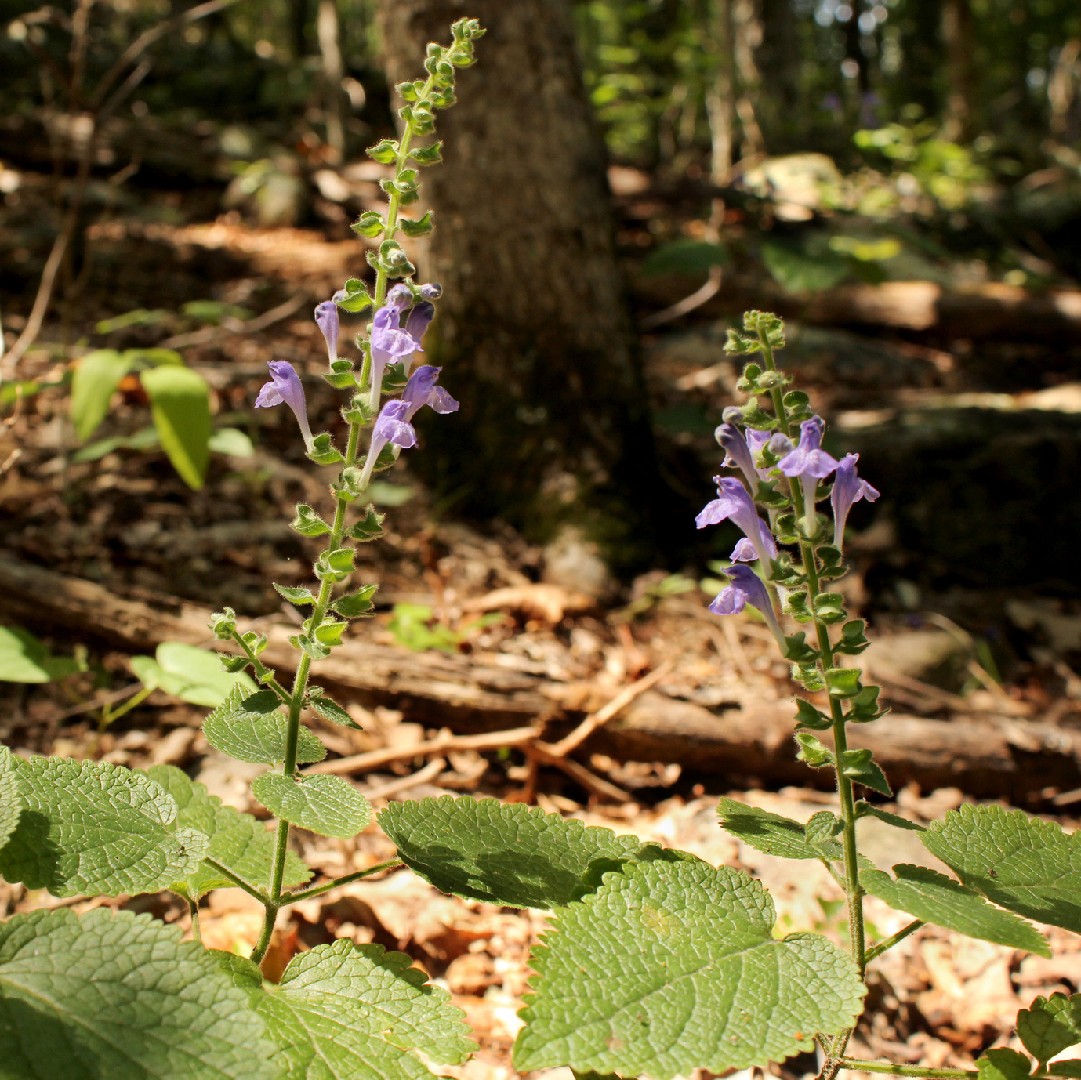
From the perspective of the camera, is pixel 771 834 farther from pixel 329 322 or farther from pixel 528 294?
pixel 528 294

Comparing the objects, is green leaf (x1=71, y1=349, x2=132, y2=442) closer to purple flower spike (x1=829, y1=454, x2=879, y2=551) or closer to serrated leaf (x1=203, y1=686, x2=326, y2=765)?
serrated leaf (x1=203, y1=686, x2=326, y2=765)

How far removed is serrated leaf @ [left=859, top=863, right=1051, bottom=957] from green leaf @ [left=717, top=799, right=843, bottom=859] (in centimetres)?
7

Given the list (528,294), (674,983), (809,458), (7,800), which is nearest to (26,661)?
(7,800)

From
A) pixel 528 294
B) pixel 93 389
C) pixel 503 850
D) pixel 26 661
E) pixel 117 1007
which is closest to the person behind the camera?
pixel 117 1007

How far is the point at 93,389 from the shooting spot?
292cm

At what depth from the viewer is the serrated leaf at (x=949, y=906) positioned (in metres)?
1.20

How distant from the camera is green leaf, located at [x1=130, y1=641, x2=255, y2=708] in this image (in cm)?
217

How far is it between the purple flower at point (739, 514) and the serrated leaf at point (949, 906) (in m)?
0.49

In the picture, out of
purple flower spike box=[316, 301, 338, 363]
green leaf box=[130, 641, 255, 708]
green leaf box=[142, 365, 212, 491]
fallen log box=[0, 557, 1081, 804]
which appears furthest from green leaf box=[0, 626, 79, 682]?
purple flower spike box=[316, 301, 338, 363]

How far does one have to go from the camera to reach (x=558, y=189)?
12.5 feet

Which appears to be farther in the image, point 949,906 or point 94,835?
point 94,835

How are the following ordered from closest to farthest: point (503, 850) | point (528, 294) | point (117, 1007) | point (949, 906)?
point (117, 1007) → point (949, 906) → point (503, 850) → point (528, 294)

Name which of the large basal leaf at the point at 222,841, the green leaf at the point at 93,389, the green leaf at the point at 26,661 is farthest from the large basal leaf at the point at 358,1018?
the green leaf at the point at 93,389

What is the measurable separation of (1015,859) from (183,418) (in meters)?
2.54
